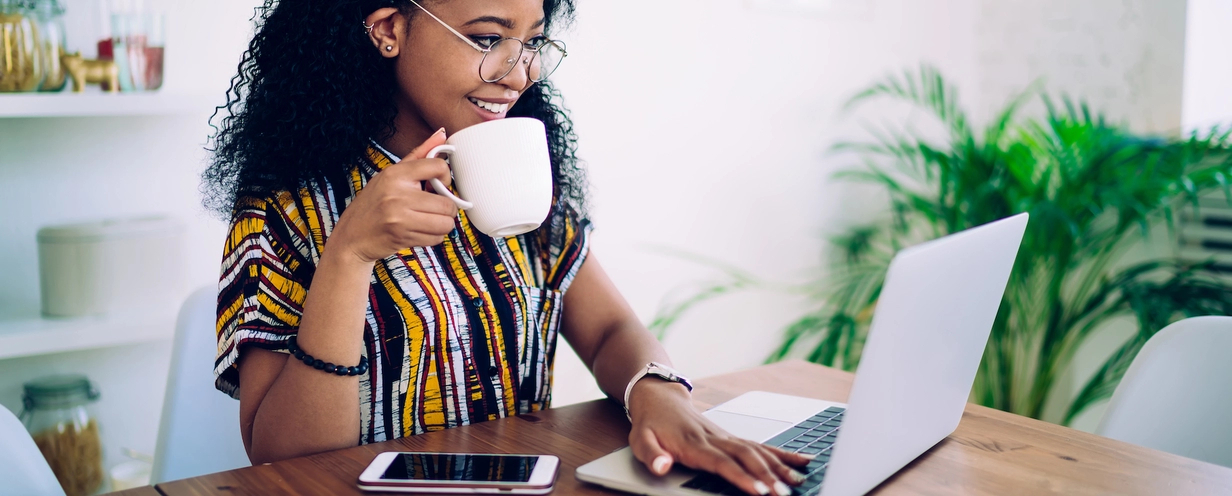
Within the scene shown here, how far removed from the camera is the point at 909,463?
88cm

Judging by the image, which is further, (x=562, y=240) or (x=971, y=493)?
(x=562, y=240)

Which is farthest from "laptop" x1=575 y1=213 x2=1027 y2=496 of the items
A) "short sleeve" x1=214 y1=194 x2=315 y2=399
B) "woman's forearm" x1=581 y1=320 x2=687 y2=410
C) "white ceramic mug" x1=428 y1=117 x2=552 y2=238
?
"short sleeve" x1=214 y1=194 x2=315 y2=399

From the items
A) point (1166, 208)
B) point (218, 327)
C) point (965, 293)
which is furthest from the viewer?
point (1166, 208)

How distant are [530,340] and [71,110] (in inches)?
30.2

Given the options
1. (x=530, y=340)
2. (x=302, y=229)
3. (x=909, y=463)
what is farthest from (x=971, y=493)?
(x=302, y=229)

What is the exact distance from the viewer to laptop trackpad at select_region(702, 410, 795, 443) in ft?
3.06

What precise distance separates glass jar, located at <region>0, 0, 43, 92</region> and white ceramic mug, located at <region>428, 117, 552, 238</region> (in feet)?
2.64

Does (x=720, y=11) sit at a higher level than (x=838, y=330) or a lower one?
higher

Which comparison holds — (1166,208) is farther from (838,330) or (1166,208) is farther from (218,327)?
(218,327)

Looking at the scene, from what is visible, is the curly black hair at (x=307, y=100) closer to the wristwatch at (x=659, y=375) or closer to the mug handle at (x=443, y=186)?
the mug handle at (x=443, y=186)

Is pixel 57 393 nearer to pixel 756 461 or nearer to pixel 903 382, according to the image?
pixel 756 461

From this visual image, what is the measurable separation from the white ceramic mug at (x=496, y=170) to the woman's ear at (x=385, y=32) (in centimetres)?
23

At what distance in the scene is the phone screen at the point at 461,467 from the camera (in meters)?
0.79

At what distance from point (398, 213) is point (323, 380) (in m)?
0.20
